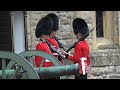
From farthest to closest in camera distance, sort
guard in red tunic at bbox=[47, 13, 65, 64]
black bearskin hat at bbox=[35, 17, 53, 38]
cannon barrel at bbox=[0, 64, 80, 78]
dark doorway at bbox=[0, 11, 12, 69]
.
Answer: dark doorway at bbox=[0, 11, 12, 69] → black bearskin hat at bbox=[35, 17, 53, 38] → guard in red tunic at bbox=[47, 13, 65, 64] → cannon barrel at bbox=[0, 64, 80, 78]

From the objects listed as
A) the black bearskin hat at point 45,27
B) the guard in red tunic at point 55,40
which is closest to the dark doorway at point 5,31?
the guard in red tunic at point 55,40

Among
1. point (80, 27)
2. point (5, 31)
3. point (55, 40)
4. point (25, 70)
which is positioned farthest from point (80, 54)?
point (25, 70)

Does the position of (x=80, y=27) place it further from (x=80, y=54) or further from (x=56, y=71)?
(x=56, y=71)

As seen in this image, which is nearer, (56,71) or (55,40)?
(56,71)

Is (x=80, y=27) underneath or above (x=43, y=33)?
above

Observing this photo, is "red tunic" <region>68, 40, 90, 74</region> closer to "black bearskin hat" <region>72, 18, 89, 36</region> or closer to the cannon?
"black bearskin hat" <region>72, 18, 89, 36</region>

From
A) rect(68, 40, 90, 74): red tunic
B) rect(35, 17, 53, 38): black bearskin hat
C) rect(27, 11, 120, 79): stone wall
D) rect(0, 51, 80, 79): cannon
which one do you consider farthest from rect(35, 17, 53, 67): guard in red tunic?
rect(27, 11, 120, 79): stone wall

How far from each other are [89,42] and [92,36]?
0.38 feet

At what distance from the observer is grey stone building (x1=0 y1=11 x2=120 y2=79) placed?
6289 mm

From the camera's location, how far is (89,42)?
6.50 meters

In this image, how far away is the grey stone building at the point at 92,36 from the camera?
6.29 metres

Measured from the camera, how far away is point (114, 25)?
670 cm
